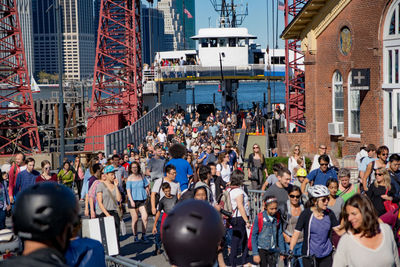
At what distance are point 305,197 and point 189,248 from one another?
8781 millimetres

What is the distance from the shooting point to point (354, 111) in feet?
74.8

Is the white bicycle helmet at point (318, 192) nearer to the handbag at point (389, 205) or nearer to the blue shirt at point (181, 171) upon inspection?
the handbag at point (389, 205)

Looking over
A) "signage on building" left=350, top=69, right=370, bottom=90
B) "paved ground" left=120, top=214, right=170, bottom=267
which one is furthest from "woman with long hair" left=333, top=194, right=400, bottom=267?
"signage on building" left=350, top=69, right=370, bottom=90

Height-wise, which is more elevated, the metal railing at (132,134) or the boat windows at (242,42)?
the boat windows at (242,42)

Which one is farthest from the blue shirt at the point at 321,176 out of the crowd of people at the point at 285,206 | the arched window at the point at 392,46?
the arched window at the point at 392,46

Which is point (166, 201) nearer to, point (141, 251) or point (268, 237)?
point (141, 251)

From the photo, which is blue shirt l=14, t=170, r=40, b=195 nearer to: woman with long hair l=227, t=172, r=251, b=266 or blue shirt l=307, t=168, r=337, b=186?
woman with long hair l=227, t=172, r=251, b=266

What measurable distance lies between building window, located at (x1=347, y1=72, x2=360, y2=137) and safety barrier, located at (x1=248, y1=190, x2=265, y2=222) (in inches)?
364

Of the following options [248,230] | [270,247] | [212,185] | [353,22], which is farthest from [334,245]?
[353,22]

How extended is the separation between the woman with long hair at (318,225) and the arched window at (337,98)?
15728mm

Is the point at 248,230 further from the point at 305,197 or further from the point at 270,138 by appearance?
the point at 270,138

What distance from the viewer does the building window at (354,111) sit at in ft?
74.1

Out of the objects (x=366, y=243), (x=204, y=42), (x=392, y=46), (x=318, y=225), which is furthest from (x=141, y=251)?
(x=204, y=42)

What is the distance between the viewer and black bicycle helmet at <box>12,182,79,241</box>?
321 cm
